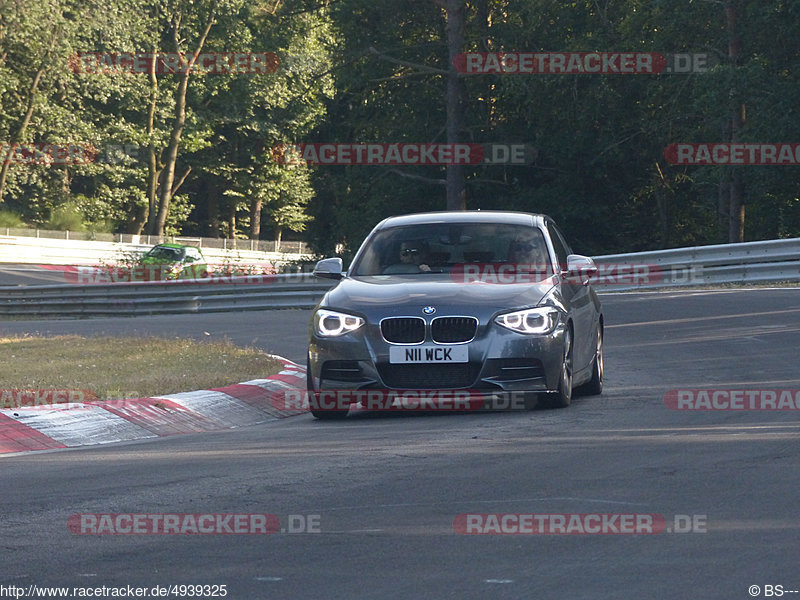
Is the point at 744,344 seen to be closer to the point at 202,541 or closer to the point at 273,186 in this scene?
the point at 202,541

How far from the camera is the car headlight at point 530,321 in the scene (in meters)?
9.23

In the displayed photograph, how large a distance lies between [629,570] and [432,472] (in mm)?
2247

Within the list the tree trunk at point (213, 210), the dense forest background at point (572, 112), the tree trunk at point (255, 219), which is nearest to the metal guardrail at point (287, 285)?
the dense forest background at point (572, 112)

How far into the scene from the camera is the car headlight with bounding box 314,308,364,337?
30.7 ft

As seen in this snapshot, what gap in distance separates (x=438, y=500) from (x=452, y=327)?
3.14 meters

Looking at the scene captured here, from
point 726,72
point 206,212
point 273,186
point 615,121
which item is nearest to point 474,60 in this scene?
point 615,121

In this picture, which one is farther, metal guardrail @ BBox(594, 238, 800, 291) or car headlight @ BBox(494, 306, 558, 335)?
metal guardrail @ BBox(594, 238, 800, 291)

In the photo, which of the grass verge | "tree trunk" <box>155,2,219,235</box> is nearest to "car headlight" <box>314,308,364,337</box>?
the grass verge

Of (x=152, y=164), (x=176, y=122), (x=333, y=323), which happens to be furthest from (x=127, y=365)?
(x=152, y=164)

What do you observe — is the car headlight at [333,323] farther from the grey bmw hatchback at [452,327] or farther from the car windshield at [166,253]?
the car windshield at [166,253]

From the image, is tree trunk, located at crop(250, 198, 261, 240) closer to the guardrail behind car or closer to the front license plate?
the guardrail behind car

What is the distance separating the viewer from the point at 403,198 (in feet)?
126

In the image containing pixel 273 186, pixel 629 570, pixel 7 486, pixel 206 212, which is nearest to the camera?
pixel 629 570

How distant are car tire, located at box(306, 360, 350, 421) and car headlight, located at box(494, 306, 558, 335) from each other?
4.65 feet
